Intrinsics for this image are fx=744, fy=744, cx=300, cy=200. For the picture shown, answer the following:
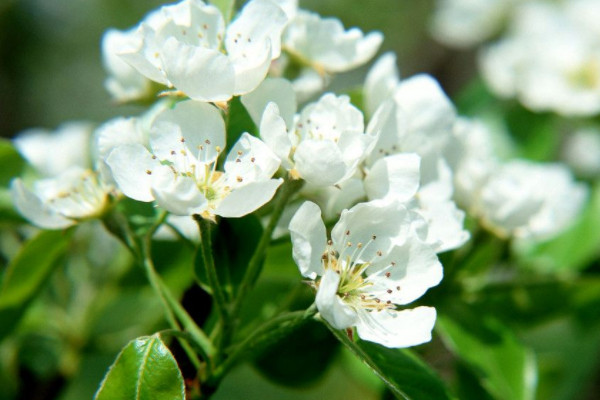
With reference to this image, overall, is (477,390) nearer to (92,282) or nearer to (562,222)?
(562,222)

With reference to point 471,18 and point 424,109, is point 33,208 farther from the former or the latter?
point 471,18

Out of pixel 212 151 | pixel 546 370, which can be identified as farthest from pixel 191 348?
pixel 546 370

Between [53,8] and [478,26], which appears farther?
[53,8]

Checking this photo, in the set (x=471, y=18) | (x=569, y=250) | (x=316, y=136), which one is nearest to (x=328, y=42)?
(x=316, y=136)

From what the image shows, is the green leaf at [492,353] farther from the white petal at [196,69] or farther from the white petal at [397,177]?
the white petal at [196,69]

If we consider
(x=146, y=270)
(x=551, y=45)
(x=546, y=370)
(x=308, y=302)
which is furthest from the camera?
(x=551, y=45)

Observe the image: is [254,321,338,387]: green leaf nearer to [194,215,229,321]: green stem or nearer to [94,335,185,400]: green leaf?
[194,215,229,321]: green stem

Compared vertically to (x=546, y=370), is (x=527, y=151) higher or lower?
higher
